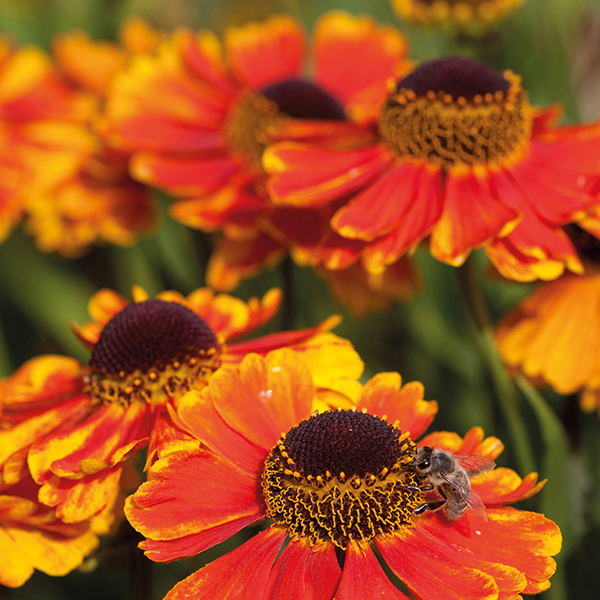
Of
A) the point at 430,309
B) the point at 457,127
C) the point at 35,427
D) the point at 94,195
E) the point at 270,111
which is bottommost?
the point at 430,309

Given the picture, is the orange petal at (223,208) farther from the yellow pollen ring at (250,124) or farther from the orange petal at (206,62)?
the orange petal at (206,62)

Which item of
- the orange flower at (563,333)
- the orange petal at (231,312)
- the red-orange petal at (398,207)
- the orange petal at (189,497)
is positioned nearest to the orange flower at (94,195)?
the orange petal at (231,312)

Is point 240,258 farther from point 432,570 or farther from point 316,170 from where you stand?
point 432,570

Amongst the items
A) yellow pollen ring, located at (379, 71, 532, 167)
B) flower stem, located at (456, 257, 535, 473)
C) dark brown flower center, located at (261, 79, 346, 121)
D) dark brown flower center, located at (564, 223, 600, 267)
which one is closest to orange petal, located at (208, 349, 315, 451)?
flower stem, located at (456, 257, 535, 473)

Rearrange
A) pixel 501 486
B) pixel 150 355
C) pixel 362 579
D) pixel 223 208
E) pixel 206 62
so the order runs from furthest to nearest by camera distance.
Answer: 1. pixel 206 62
2. pixel 223 208
3. pixel 150 355
4. pixel 501 486
5. pixel 362 579

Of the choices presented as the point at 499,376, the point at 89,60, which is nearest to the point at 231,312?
the point at 499,376

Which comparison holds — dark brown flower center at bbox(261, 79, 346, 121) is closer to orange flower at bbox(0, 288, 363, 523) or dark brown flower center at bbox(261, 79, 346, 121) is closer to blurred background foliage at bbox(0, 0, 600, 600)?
blurred background foliage at bbox(0, 0, 600, 600)

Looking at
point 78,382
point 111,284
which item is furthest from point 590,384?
point 111,284
